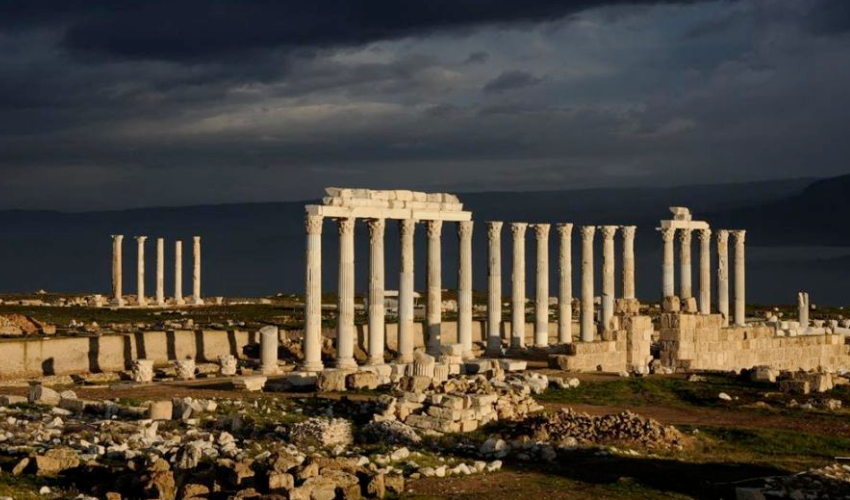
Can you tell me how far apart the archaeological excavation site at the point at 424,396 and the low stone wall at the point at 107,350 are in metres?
0.09

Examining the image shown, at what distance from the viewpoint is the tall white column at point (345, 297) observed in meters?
55.2

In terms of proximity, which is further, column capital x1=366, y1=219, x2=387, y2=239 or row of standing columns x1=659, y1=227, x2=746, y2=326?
row of standing columns x1=659, y1=227, x2=746, y2=326

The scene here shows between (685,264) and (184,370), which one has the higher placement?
(685,264)

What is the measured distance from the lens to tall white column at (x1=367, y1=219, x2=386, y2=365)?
2232 inches

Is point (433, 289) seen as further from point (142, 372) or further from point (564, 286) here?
point (142, 372)

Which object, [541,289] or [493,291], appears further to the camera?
[541,289]

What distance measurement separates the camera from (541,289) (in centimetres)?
6794

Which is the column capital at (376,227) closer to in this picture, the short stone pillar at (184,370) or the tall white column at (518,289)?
the short stone pillar at (184,370)

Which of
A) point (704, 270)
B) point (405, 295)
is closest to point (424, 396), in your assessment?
point (405, 295)

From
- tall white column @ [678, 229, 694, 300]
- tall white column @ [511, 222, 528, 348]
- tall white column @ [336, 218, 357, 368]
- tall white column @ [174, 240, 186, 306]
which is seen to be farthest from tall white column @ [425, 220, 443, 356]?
tall white column @ [174, 240, 186, 306]

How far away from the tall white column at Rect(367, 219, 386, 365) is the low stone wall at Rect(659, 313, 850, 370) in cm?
1222

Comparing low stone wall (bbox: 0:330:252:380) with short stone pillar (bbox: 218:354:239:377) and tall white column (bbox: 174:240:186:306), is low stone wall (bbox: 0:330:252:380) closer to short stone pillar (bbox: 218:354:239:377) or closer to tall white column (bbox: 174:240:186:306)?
short stone pillar (bbox: 218:354:239:377)

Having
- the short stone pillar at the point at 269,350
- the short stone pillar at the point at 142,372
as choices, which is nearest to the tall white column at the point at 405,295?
the short stone pillar at the point at 269,350

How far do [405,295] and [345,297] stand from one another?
13.2 feet
